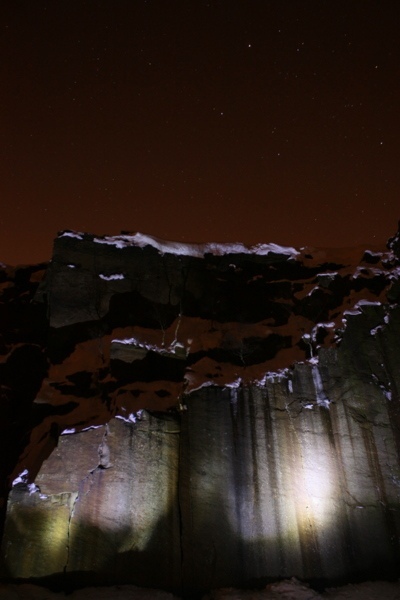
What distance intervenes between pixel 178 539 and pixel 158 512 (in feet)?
2.97

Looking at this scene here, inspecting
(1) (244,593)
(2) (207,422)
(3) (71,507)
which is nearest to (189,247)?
(2) (207,422)

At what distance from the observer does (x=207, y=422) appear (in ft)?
47.2

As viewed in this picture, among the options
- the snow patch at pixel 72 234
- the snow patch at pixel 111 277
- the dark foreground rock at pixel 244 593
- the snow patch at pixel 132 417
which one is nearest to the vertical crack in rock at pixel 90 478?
the snow patch at pixel 132 417

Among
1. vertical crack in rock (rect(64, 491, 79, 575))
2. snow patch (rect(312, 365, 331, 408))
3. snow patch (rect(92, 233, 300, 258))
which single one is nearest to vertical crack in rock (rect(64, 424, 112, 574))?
vertical crack in rock (rect(64, 491, 79, 575))

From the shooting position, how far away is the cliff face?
12.5 metres

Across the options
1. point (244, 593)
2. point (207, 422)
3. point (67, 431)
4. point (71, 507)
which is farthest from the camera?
point (207, 422)

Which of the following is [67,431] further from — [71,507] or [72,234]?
[72,234]

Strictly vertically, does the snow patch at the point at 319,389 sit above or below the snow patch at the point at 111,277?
below

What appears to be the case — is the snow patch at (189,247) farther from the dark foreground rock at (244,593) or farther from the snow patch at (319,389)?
the dark foreground rock at (244,593)

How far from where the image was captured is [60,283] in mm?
16500

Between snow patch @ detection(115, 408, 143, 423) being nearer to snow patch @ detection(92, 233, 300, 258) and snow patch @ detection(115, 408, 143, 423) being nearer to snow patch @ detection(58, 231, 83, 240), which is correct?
snow patch @ detection(92, 233, 300, 258)

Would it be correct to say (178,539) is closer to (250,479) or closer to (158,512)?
(158,512)

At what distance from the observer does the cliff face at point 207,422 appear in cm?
1248

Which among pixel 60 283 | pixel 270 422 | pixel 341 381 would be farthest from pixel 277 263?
pixel 60 283
